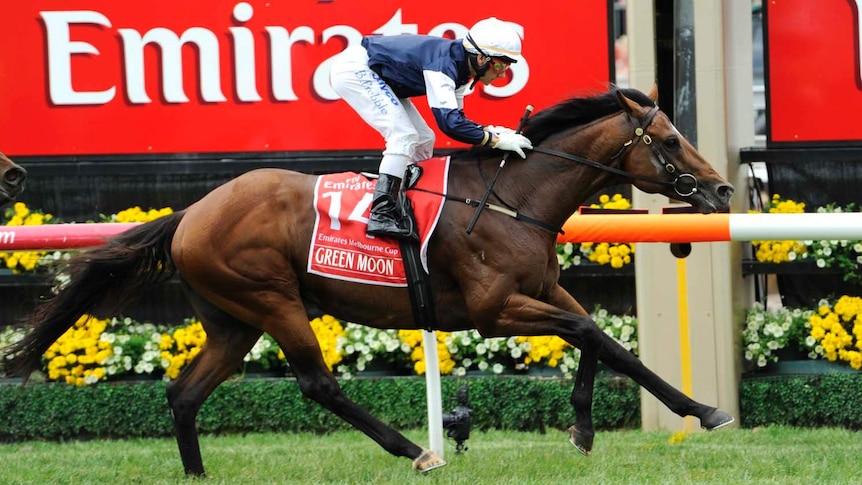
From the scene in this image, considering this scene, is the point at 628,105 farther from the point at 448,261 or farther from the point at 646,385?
the point at 646,385

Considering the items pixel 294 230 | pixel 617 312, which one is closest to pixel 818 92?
pixel 617 312

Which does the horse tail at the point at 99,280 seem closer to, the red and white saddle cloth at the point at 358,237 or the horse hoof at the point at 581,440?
the red and white saddle cloth at the point at 358,237

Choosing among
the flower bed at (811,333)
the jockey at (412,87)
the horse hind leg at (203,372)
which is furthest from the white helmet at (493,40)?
the flower bed at (811,333)

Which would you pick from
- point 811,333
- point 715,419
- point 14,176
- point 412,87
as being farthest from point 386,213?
point 811,333

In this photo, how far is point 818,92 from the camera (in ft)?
23.1

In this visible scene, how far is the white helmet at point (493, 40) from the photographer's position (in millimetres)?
5141

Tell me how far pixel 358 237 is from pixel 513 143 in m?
0.76

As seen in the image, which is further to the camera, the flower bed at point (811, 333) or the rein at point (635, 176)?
the flower bed at point (811, 333)

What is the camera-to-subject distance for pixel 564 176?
211 inches

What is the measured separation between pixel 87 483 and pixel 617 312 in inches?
130

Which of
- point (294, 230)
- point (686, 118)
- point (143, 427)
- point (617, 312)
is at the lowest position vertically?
point (143, 427)

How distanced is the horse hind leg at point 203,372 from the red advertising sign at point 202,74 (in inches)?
73.5

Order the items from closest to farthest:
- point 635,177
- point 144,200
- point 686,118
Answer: point 635,177
point 686,118
point 144,200

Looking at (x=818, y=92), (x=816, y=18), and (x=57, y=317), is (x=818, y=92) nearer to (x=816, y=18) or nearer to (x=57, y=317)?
(x=816, y=18)
